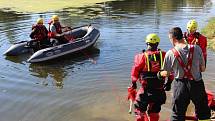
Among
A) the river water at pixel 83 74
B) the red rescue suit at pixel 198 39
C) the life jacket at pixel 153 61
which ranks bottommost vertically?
the river water at pixel 83 74

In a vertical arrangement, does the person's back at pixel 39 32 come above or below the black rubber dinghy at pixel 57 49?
above

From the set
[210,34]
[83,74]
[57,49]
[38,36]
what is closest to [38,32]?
[38,36]

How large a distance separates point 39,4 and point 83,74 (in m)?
16.5

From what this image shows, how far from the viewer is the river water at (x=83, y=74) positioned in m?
8.38

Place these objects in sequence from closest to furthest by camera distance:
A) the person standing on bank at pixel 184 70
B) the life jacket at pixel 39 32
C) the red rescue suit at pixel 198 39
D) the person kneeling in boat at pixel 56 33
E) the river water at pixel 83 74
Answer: the person standing on bank at pixel 184 70 → the red rescue suit at pixel 198 39 → the river water at pixel 83 74 → the life jacket at pixel 39 32 → the person kneeling in boat at pixel 56 33

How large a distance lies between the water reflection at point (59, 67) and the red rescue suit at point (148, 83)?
4114 millimetres

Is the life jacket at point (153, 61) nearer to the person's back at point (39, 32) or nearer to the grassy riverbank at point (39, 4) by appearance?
the person's back at point (39, 32)

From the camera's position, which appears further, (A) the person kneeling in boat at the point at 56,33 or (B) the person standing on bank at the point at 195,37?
(A) the person kneeling in boat at the point at 56,33

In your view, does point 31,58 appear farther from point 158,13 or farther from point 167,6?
point 167,6

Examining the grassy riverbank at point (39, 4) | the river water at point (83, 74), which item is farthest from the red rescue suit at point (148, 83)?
the grassy riverbank at point (39, 4)

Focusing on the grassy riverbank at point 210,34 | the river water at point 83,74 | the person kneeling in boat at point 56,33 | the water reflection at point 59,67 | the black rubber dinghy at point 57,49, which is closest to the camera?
the river water at point 83,74

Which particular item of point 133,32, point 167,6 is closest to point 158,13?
point 167,6

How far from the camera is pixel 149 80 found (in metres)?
6.34

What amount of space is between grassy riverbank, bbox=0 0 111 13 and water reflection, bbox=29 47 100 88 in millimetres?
10853
